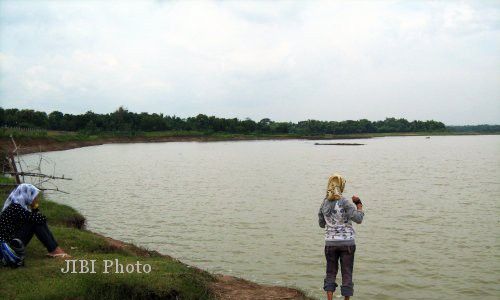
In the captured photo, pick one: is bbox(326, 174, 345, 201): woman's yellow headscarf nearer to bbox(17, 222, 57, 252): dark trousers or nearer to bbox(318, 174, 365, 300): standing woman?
bbox(318, 174, 365, 300): standing woman

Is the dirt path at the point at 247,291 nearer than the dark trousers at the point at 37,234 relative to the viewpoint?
No

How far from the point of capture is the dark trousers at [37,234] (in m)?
8.69

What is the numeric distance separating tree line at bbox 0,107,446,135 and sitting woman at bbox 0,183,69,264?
326 feet

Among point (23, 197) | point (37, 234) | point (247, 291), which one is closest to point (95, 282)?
point (37, 234)

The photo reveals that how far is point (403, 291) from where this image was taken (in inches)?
427

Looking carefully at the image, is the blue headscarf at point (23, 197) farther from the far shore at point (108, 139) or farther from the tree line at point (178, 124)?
the tree line at point (178, 124)

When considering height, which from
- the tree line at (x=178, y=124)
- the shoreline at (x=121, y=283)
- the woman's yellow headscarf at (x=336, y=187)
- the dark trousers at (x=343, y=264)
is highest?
the tree line at (x=178, y=124)

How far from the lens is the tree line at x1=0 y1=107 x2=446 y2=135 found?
111m

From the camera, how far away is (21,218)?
8.62m

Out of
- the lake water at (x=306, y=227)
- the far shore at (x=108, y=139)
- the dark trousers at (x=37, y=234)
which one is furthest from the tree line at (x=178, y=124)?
the dark trousers at (x=37, y=234)

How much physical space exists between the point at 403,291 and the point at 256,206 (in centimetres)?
1257

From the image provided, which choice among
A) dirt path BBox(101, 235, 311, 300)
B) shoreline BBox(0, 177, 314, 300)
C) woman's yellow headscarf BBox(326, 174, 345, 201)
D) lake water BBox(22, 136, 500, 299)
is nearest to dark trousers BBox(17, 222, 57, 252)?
shoreline BBox(0, 177, 314, 300)

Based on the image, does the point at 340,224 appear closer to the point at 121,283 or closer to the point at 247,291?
the point at 247,291

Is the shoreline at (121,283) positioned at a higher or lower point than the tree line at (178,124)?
lower
